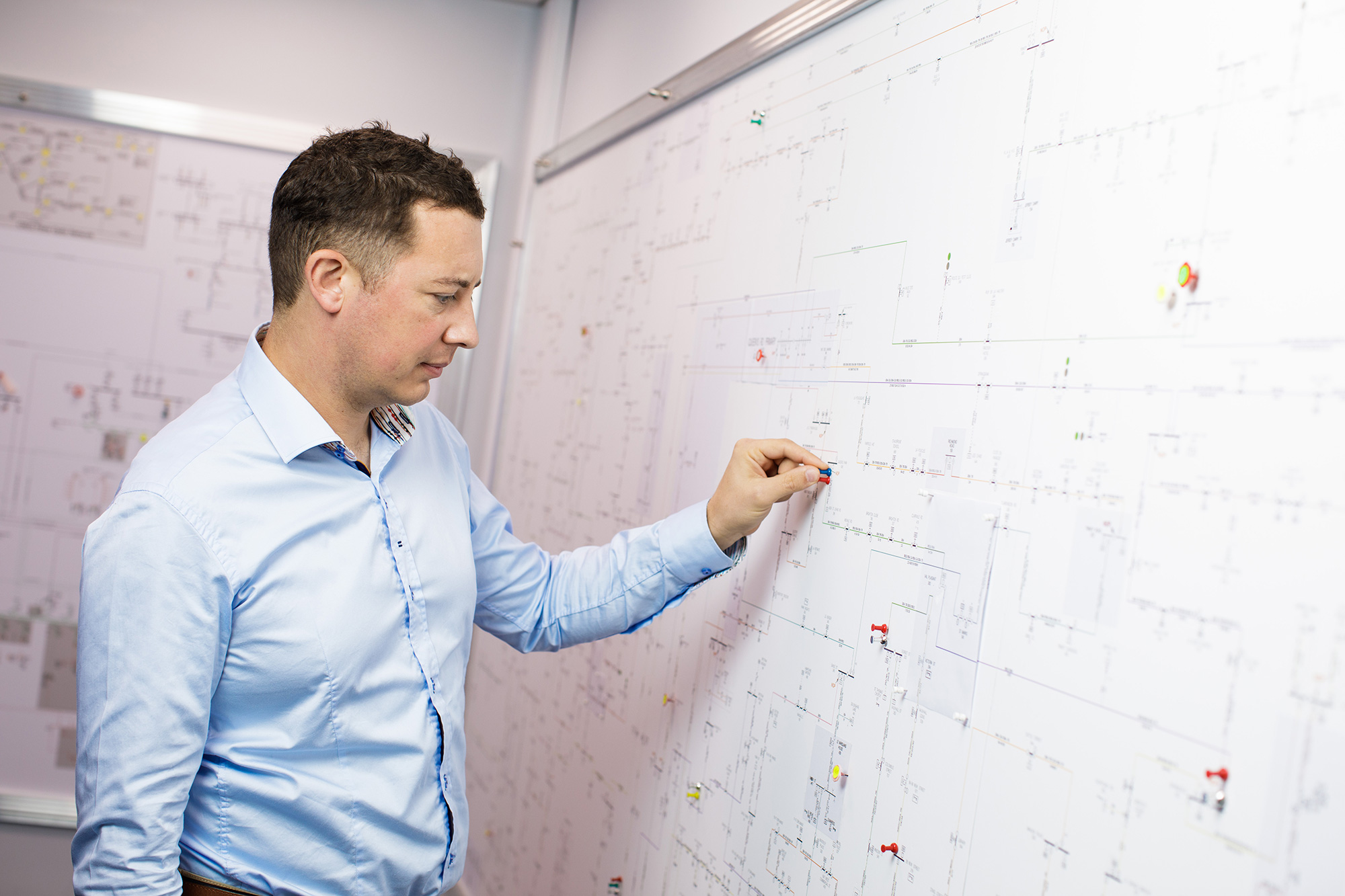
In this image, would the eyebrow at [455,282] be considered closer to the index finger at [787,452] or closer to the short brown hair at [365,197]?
the short brown hair at [365,197]

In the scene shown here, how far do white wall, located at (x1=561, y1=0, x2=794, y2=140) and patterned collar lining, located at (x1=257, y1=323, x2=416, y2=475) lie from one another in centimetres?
89

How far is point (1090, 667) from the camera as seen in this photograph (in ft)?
2.63

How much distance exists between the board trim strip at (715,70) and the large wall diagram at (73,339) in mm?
1109

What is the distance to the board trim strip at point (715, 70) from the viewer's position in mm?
1342

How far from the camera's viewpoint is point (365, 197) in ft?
3.60

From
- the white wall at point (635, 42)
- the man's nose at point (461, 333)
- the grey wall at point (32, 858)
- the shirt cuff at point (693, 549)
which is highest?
the white wall at point (635, 42)

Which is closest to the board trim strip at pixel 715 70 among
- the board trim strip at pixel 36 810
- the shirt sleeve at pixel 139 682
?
the shirt sleeve at pixel 139 682

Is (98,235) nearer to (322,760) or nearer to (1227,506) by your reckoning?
(322,760)

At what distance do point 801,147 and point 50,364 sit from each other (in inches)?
92.3

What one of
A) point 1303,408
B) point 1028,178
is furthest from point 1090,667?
point 1028,178

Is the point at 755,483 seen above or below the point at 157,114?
below

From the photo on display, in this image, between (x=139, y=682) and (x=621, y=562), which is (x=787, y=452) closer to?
(x=621, y=562)

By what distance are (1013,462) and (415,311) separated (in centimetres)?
70

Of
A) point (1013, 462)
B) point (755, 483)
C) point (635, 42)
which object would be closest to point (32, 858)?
point (755, 483)
